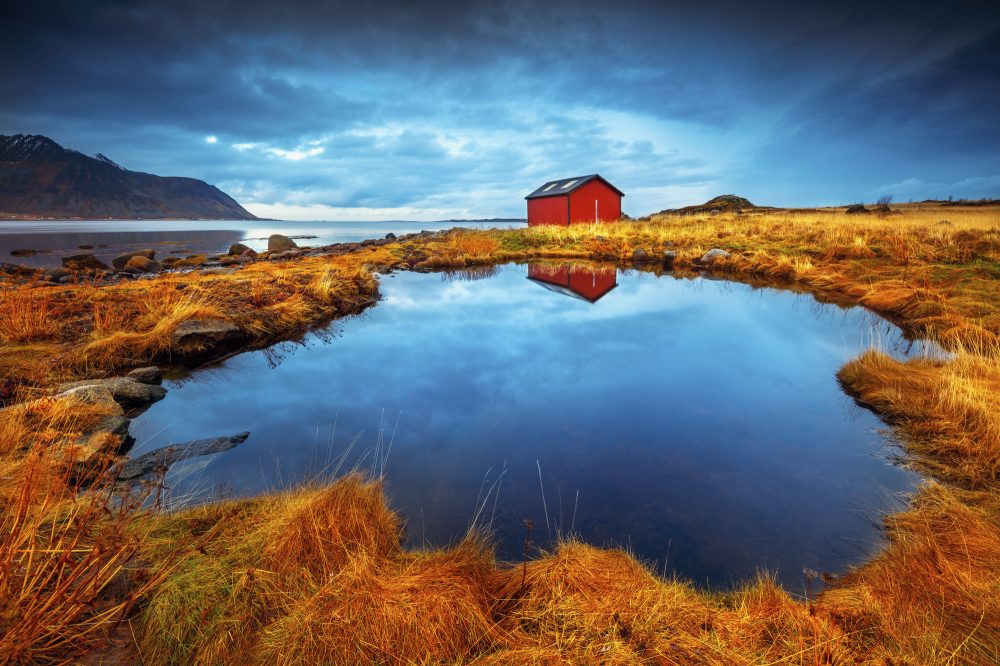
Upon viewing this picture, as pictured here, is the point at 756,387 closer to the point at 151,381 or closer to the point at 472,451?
the point at 472,451

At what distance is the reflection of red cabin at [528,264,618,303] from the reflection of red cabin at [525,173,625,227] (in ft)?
58.6

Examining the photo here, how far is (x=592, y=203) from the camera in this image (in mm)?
41469

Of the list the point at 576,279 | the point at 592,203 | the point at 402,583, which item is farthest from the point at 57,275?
the point at 592,203

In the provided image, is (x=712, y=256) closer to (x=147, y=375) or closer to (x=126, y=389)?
(x=147, y=375)

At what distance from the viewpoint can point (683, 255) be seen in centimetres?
2366

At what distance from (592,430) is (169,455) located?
17.9 feet

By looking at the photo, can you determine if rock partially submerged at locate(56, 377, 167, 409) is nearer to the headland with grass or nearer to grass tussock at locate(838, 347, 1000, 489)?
the headland with grass

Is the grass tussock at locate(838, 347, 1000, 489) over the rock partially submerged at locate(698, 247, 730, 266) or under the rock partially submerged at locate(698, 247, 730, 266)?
under

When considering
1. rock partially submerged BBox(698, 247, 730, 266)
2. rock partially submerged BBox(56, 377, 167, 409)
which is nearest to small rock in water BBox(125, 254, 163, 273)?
rock partially submerged BBox(56, 377, 167, 409)

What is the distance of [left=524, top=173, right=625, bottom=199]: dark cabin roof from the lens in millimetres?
40156

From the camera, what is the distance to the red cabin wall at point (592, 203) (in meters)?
40.0

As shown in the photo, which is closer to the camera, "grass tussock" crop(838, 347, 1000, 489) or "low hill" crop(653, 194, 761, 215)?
"grass tussock" crop(838, 347, 1000, 489)

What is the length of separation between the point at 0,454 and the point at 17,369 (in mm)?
3793

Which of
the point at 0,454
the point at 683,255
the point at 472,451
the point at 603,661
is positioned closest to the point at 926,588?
the point at 603,661
